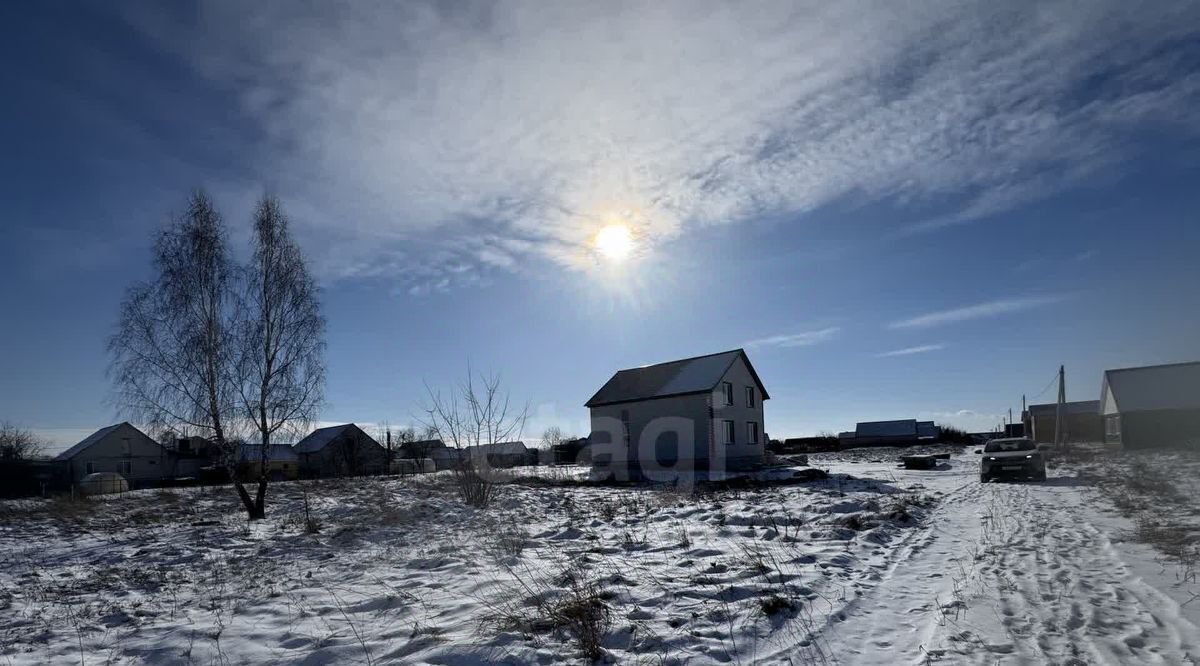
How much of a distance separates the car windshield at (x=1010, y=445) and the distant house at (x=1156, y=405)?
20.5 m

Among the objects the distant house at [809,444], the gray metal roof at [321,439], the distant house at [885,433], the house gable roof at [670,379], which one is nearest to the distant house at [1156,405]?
the house gable roof at [670,379]

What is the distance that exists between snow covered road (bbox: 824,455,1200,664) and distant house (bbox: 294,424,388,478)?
4928 centimetres

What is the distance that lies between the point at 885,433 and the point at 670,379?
164ft

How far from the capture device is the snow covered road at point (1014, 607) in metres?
4.42

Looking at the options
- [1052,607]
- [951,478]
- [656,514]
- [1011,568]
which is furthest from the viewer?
[951,478]

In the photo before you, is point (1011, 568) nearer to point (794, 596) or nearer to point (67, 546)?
point (794, 596)

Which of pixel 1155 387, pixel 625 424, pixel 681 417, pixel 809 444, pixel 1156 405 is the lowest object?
pixel 809 444

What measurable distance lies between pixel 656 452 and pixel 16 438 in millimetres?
62610

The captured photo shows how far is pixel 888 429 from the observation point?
247 feet

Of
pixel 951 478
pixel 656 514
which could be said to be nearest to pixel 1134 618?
pixel 656 514

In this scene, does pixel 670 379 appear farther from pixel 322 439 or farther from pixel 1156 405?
pixel 322 439

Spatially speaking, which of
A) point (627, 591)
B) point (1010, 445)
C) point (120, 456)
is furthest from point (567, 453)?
point (627, 591)

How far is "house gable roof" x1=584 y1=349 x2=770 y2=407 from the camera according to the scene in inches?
1328

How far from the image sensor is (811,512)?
39.9ft
